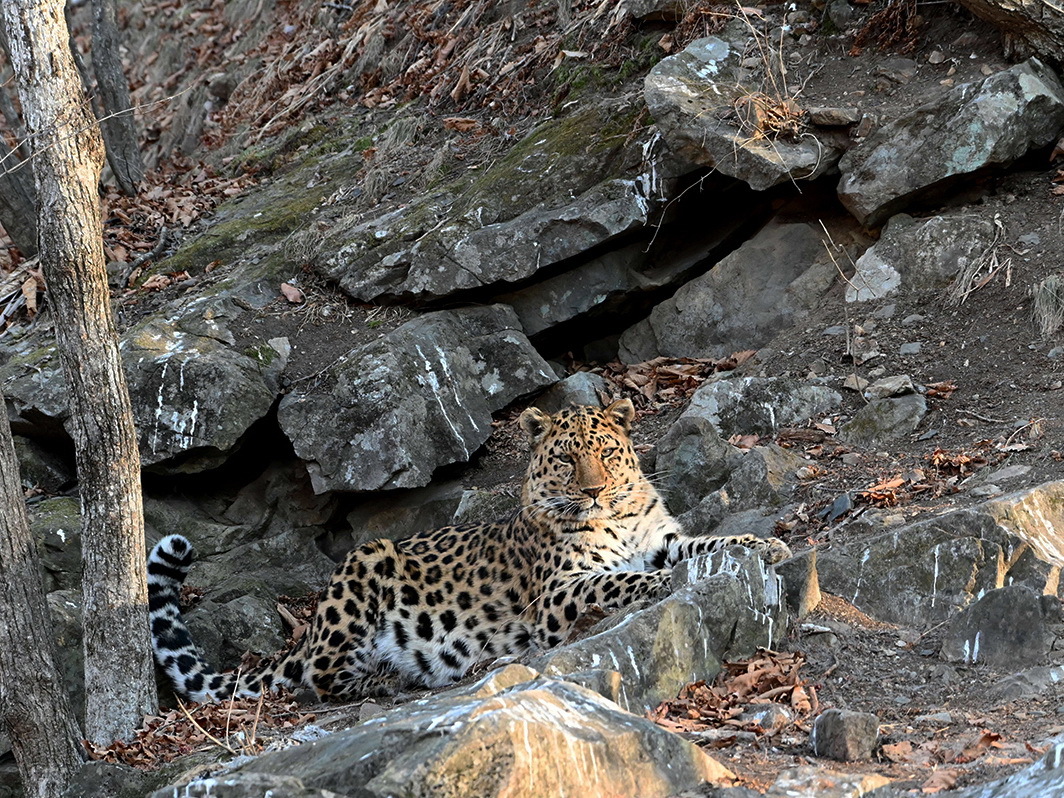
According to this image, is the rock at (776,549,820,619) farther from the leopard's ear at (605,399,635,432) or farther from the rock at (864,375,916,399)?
the rock at (864,375,916,399)

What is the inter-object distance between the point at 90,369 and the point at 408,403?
3595 millimetres

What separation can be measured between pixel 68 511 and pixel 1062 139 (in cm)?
928

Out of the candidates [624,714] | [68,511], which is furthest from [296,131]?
[624,714]

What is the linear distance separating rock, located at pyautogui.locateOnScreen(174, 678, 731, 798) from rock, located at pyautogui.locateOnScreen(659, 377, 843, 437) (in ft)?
18.1

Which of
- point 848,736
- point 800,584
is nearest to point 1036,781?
point 848,736

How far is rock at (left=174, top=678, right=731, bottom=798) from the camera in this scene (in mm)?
3984

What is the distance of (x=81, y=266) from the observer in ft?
25.0

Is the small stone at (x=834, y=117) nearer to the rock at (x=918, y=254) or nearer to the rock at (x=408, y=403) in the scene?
the rock at (x=918, y=254)

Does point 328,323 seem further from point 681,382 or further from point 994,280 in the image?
point 994,280

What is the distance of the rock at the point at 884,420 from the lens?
30.1 feet

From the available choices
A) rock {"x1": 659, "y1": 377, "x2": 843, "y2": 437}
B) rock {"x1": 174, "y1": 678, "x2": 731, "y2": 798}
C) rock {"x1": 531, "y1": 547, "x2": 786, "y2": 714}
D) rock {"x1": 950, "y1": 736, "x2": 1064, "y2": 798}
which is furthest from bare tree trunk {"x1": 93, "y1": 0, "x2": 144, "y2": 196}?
rock {"x1": 950, "y1": 736, "x2": 1064, "y2": 798}

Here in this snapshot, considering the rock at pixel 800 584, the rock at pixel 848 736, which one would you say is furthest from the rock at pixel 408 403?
the rock at pixel 848 736

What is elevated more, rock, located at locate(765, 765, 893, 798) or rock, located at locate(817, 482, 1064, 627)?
A: rock, located at locate(817, 482, 1064, 627)

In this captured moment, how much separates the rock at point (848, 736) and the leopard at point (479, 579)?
9.81 feet
